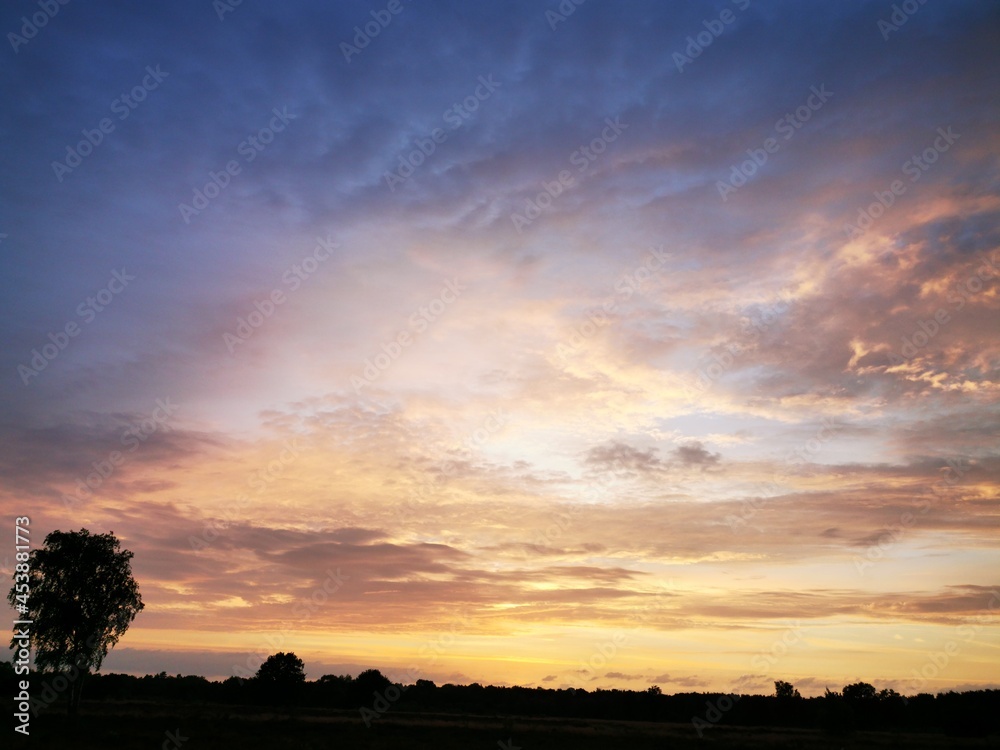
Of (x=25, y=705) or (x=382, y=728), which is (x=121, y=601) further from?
(x=382, y=728)

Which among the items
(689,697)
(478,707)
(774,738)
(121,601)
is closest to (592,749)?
(774,738)

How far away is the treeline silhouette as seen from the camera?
85.9 meters

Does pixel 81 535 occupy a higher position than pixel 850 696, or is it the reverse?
pixel 81 535

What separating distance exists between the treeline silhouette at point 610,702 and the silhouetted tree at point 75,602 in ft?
46.3

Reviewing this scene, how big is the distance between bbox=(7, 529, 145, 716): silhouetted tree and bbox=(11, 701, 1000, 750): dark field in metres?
5.06

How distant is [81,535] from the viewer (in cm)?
6078

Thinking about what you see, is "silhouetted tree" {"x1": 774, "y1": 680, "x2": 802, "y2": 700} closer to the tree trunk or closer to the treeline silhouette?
the treeline silhouette

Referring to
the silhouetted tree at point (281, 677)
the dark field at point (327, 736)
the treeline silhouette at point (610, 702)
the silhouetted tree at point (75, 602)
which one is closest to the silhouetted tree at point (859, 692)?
the treeline silhouette at point (610, 702)

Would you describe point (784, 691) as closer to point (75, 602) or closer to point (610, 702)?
point (610, 702)

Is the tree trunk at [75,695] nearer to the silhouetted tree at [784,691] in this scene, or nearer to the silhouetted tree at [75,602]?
the silhouetted tree at [75,602]

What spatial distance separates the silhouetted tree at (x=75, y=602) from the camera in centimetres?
5750

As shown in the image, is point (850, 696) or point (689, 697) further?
point (689, 697)

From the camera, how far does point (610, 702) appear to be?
132375mm

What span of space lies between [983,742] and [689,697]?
74696mm
